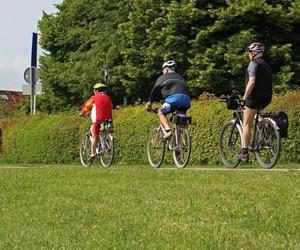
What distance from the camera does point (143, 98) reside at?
95.6 ft

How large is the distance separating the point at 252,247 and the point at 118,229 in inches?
48.7

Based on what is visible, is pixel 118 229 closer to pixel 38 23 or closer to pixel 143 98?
pixel 143 98

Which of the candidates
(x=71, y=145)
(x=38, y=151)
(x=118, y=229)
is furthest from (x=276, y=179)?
(x=38, y=151)

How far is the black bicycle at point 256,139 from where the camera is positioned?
33.5 feet

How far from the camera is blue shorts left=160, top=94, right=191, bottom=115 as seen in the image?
37.9 feet

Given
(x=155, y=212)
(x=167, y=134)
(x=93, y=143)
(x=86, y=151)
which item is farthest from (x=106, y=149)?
(x=155, y=212)

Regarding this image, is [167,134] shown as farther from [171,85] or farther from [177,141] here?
[171,85]

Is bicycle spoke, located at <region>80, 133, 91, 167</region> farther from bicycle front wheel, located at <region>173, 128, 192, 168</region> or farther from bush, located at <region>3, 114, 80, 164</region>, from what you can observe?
bush, located at <region>3, 114, 80, 164</region>

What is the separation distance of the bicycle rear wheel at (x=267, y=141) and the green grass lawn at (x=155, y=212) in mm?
1105

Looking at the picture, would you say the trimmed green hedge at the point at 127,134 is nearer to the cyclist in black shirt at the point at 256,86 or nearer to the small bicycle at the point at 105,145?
the small bicycle at the point at 105,145

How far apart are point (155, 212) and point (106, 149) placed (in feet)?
26.4

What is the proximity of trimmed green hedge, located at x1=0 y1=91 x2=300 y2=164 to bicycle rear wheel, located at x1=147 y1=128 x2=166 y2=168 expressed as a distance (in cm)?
252

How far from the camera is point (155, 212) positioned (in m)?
6.16

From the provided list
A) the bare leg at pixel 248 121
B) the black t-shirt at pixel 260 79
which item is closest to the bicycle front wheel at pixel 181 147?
the bare leg at pixel 248 121
